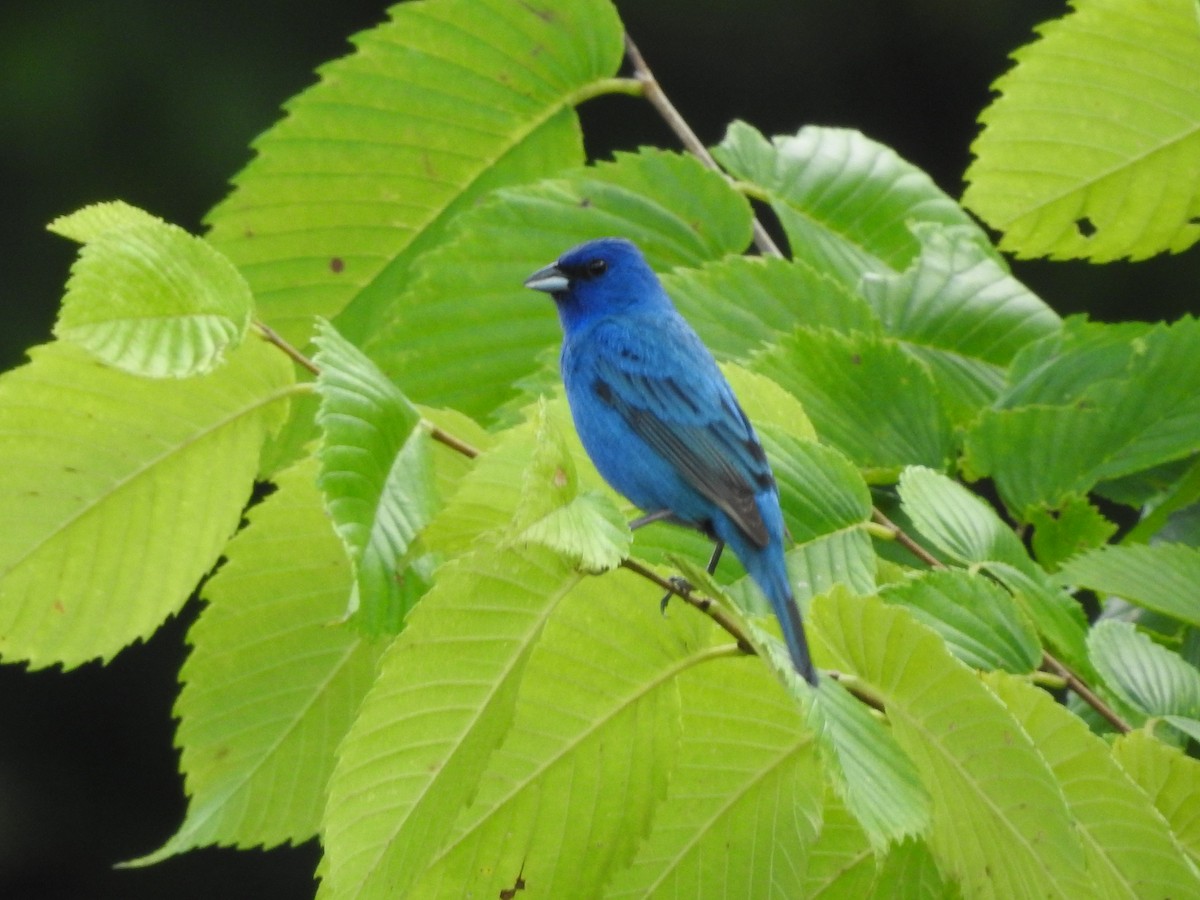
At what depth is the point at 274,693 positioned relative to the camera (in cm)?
120

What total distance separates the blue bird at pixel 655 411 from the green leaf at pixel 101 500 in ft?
1.28

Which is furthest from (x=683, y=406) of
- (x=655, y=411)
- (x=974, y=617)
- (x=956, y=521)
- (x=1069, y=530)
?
(x=974, y=617)

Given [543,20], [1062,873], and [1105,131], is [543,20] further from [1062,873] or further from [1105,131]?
[1062,873]

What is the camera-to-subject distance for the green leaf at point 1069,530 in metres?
1.38

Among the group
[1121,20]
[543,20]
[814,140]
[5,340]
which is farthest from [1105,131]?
[5,340]

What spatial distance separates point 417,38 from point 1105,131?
67 centimetres

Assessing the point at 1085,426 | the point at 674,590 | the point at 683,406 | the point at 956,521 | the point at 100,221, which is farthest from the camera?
the point at 683,406

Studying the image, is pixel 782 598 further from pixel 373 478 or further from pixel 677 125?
pixel 677 125

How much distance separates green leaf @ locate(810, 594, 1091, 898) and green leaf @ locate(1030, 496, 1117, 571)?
1.62 ft

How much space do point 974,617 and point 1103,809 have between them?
19cm

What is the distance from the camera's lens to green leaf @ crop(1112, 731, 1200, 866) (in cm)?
100

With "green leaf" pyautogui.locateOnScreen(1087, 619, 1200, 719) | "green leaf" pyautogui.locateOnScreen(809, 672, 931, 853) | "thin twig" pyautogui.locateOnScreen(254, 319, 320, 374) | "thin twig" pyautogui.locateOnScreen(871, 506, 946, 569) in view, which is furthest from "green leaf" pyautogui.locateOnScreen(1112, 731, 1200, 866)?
"thin twig" pyautogui.locateOnScreen(254, 319, 320, 374)

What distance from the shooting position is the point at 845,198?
1650mm

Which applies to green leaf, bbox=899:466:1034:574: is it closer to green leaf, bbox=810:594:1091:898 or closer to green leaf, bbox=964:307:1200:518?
green leaf, bbox=964:307:1200:518
